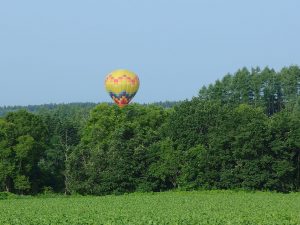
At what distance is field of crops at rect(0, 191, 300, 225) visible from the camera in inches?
1158

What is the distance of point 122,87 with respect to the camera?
282 ft

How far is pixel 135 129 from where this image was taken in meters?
65.8

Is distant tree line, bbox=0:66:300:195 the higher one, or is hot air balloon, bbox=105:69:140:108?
hot air balloon, bbox=105:69:140:108

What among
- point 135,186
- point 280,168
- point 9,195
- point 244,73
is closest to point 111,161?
point 135,186

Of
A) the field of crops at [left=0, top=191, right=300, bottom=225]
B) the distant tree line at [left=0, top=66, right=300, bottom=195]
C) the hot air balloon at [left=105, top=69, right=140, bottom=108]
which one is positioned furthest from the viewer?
the hot air balloon at [left=105, top=69, right=140, bottom=108]

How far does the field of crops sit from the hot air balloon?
2891 cm

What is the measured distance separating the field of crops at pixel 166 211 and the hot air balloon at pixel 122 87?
2891 centimetres

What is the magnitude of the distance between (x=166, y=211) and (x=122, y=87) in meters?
48.9

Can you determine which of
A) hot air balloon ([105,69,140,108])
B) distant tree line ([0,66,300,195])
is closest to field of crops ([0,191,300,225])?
distant tree line ([0,66,300,195])

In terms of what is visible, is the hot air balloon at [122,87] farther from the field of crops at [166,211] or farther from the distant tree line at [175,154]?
the field of crops at [166,211]

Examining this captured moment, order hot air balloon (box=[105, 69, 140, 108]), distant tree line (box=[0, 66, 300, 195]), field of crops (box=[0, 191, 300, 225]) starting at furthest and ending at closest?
1. hot air balloon (box=[105, 69, 140, 108])
2. distant tree line (box=[0, 66, 300, 195])
3. field of crops (box=[0, 191, 300, 225])

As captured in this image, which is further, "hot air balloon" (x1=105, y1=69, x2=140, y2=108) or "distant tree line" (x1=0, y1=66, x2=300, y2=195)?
"hot air balloon" (x1=105, y1=69, x2=140, y2=108)

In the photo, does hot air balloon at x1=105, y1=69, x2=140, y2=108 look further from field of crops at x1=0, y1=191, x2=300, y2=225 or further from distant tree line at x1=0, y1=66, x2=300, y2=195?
field of crops at x1=0, y1=191, x2=300, y2=225

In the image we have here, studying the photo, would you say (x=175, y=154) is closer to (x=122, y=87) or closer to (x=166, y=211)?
(x=166, y=211)
